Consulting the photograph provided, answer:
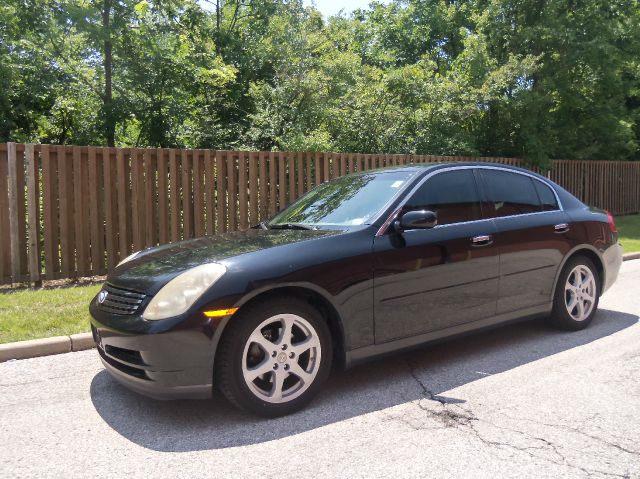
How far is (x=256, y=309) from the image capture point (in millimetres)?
3400

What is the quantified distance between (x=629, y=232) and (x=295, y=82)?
970 cm

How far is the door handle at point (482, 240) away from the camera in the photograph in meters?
4.51

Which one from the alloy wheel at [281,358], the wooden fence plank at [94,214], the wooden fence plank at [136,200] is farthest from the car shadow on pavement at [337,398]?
the wooden fence plank at [136,200]

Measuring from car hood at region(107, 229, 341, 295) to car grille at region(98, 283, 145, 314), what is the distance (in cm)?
4

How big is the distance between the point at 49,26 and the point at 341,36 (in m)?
11.2

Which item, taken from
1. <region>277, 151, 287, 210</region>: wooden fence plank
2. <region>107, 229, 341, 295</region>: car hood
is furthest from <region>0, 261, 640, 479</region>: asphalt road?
<region>277, 151, 287, 210</region>: wooden fence plank

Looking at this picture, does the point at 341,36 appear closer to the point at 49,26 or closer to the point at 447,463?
the point at 49,26

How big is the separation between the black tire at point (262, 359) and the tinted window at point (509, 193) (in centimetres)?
210

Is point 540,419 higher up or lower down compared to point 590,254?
lower down

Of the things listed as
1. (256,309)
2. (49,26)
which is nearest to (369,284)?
(256,309)

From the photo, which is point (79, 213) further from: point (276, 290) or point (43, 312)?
point (276, 290)

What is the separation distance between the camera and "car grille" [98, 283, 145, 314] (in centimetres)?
A: 342

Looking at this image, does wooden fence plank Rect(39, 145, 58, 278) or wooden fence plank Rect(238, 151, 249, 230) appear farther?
wooden fence plank Rect(238, 151, 249, 230)

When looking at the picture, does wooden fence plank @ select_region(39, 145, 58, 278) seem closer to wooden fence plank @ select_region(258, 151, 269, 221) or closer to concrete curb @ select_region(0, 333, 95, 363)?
concrete curb @ select_region(0, 333, 95, 363)
